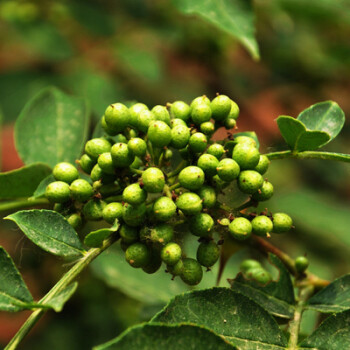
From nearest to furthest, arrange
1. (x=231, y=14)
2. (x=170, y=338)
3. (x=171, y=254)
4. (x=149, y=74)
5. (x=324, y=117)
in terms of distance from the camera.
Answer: (x=170, y=338) → (x=171, y=254) → (x=324, y=117) → (x=231, y=14) → (x=149, y=74)

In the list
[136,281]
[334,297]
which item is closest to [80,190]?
[334,297]

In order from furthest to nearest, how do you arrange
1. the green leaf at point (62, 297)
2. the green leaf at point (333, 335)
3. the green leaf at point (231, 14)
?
the green leaf at point (231, 14)
the green leaf at point (333, 335)
the green leaf at point (62, 297)

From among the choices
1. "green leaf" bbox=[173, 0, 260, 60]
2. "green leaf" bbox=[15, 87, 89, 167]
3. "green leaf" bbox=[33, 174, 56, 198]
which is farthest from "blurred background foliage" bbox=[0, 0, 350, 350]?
"green leaf" bbox=[33, 174, 56, 198]

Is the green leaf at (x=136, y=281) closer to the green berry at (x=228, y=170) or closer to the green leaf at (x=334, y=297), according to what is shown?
the green leaf at (x=334, y=297)

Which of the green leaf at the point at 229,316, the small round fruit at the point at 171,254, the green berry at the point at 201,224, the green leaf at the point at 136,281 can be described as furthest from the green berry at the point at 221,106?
the green leaf at the point at 136,281

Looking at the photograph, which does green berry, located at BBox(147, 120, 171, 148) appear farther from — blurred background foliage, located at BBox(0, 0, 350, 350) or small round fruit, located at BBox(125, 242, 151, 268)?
blurred background foliage, located at BBox(0, 0, 350, 350)

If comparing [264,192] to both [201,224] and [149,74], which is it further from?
[149,74]
